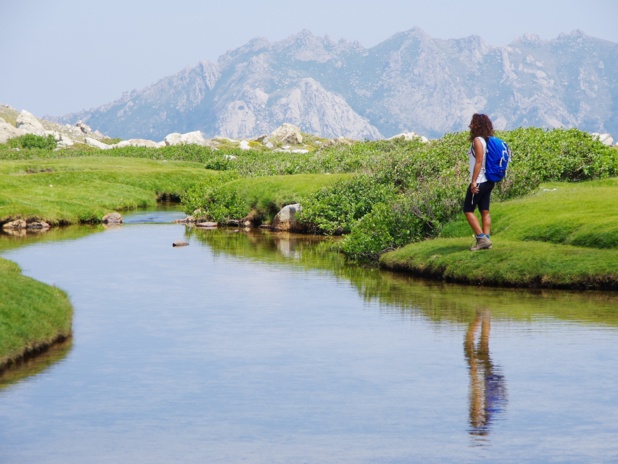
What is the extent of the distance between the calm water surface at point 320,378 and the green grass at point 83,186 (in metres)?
28.9

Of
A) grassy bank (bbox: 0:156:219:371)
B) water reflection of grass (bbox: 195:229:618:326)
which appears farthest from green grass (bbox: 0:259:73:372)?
water reflection of grass (bbox: 195:229:618:326)

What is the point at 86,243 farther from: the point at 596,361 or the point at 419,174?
the point at 596,361

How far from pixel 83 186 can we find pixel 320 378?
2345 inches

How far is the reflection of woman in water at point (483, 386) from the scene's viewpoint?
1343cm

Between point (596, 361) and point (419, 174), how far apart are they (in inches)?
1048

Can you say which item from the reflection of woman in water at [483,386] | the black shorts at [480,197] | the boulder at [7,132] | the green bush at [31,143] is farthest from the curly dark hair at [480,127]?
the boulder at [7,132]

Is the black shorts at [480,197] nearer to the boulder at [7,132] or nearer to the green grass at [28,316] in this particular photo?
the green grass at [28,316]

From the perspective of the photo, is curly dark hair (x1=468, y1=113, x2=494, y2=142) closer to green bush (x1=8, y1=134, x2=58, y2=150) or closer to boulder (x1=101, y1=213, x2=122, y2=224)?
boulder (x1=101, y1=213, x2=122, y2=224)

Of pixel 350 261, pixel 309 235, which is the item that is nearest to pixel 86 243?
pixel 309 235

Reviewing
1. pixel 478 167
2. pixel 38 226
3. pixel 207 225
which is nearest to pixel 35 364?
pixel 478 167

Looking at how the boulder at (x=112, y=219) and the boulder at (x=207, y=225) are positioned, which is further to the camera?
the boulder at (x=112, y=219)

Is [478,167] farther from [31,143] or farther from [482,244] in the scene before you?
[31,143]

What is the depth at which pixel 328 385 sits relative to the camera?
1568cm

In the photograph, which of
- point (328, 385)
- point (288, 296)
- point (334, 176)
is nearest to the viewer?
point (328, 385)
